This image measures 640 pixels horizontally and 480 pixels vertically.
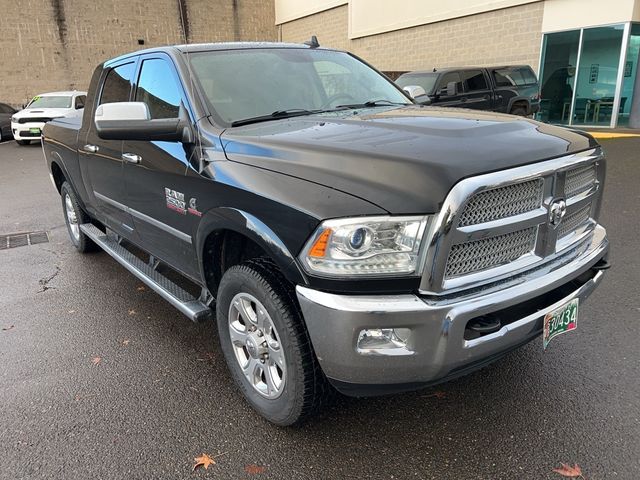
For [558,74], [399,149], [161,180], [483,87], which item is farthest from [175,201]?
[558,74]

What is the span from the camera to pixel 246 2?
30.8 metres

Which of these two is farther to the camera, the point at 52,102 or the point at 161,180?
the point at 52,102

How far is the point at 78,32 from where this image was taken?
2639 centimetres

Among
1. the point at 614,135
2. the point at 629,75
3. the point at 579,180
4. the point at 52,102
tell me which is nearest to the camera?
the point at 579,180

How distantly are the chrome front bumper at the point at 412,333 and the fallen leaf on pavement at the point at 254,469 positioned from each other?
0.59 metres

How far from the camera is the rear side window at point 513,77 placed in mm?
12945

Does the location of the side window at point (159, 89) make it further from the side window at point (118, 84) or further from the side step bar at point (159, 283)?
the side step bar at point (159, 283)

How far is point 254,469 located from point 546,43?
17522mm

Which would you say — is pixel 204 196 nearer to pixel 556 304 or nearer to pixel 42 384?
pixel 42 384

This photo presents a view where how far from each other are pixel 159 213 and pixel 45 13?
2760 centimetres

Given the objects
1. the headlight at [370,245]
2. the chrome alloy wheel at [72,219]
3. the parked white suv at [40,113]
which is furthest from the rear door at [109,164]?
the parked white suv at [40,113]

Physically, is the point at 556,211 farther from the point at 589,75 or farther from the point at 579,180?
the point at 589,75

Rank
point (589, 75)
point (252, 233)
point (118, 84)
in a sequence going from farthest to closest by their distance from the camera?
point (589, 75) → point (118, 84) → point (252, 233)

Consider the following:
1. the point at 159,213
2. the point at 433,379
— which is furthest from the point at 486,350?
the point at 159,213
